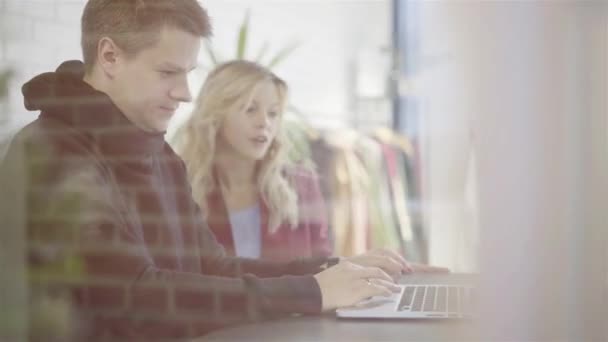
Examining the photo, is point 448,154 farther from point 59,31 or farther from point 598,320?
point 59,31

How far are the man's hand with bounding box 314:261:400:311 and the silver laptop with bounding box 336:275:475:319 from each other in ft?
0.04

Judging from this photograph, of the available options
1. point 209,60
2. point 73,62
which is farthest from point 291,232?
point 73,62

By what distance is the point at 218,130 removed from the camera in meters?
1.47

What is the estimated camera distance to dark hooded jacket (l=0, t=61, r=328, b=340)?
129cm

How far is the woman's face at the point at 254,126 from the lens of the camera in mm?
1452

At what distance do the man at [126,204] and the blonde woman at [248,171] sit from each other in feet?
0.19

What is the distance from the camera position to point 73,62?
1.34 metres

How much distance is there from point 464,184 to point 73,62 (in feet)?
2.12

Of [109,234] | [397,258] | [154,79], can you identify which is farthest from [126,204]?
[397,258]

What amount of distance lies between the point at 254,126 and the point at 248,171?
0.09 metres

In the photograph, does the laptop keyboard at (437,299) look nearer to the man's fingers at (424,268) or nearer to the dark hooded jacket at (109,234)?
the man's fingers at (424,268)

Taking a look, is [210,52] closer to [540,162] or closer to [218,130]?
[218,130]

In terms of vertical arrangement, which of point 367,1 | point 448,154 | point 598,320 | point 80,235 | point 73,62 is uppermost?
point 367,1

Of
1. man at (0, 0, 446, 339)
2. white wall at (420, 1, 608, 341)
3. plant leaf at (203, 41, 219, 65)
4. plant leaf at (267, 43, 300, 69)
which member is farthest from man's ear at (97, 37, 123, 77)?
white wall at (420, 1, 608, 341)
